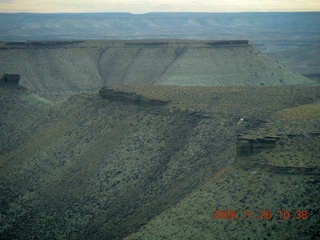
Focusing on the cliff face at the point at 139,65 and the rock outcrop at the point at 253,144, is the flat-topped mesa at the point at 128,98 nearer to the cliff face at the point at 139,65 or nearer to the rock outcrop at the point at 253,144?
the rock outcrop at the point at 253,144

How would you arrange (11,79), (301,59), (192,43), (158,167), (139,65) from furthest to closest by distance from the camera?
(301,59)
(192,43)
(139,65)
(11,79)
(158,167)

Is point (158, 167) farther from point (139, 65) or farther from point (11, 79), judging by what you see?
point (139, 65)

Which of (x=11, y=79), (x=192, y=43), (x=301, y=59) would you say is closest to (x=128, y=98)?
(x=11, y=79)

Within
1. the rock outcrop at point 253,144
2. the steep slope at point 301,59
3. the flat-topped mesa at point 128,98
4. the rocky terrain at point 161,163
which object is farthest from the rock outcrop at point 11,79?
the steep slope at point 301,59

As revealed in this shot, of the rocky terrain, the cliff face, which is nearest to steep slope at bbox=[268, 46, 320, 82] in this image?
the cliff face

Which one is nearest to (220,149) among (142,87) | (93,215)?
(93,215)

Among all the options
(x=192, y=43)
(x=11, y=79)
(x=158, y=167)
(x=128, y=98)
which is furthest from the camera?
(x=192, y=43)
